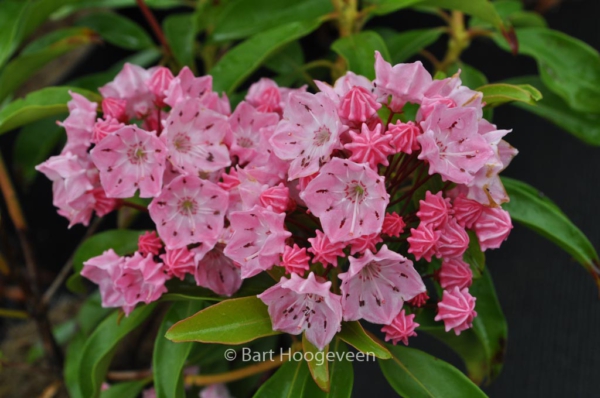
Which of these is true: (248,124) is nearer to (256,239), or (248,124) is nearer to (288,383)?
(256,239)

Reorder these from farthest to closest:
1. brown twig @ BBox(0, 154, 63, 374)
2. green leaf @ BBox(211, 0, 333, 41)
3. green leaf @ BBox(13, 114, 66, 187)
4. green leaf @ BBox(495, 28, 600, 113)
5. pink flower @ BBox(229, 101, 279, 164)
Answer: green leaf @ BBox(13, 114, 66, 187) < brown twig @ BBox(0, 154, 63, 374) < green leaf @ BBox(211, 0, 333, 41) < green leaf @ BBox(495, 28, 600, 113) < pink flower @ BBox(229, 101, 279, 164)

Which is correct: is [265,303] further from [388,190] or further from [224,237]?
[388,190]

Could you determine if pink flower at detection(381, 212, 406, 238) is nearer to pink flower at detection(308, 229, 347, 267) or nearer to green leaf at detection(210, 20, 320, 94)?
pink flower at detection(308, 229, 347, 267)

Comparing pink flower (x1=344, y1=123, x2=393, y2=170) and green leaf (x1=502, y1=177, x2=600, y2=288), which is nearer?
pink flower (x1=344, y1=123, x2=393, y2=170)

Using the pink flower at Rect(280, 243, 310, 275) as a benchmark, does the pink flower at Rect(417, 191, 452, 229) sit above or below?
above

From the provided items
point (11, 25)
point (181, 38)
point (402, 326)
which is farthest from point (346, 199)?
point (11, 25)

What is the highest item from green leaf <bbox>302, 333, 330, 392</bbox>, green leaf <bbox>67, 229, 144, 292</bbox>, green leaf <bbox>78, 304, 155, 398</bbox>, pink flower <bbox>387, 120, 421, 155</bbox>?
pink flower <bbox>387, 120, 421, 155</bbox>

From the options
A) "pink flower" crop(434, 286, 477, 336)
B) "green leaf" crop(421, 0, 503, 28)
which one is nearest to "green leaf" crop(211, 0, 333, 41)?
"green leaf" crop(421, 0, 503, 28)
